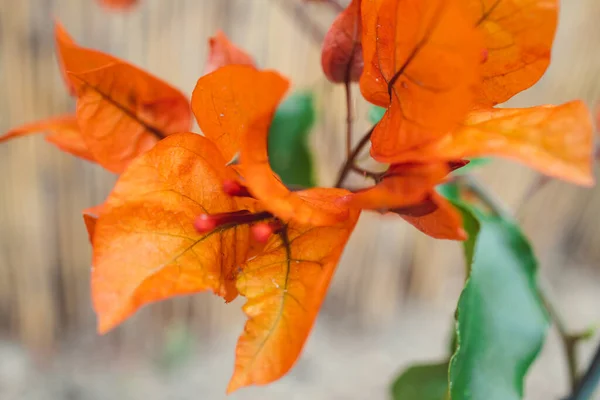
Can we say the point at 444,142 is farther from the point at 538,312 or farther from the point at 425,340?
the point at 425,340

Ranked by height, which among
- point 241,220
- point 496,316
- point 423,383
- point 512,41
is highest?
point 512,41

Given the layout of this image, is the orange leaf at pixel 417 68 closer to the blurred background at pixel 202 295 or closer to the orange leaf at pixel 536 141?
the orange leaf at pixel 536 141

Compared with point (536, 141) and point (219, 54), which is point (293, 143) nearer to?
point (219, 54)

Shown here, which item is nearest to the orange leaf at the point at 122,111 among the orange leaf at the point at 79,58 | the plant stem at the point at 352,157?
the orange leaf at the point at 79,58

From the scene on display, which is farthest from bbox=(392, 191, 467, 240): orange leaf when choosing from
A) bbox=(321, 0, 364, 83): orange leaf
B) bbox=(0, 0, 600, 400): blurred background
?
bbox=(0, 0, 600, 400): blurred background

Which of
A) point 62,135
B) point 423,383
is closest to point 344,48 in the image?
point 62,135

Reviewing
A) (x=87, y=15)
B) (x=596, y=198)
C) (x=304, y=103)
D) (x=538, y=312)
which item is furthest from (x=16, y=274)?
(x=596, y=198)
